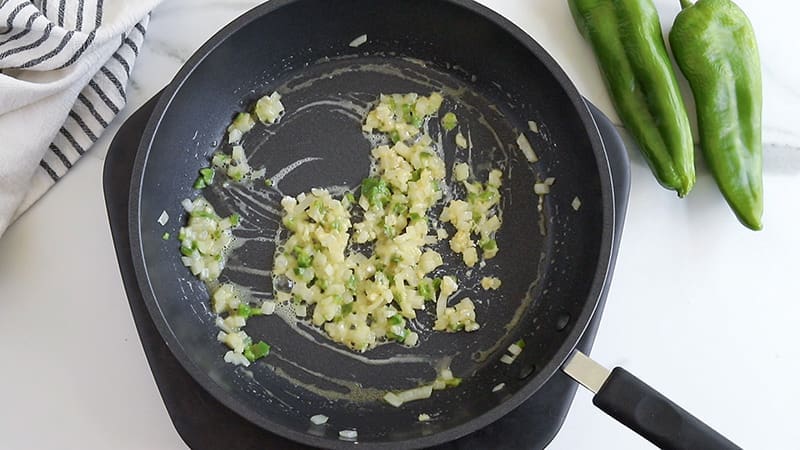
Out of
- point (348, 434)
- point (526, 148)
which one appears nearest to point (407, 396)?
point (348, 434)

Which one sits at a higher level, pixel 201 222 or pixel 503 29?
pixel 503 29

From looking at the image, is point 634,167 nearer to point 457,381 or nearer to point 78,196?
point 457,381

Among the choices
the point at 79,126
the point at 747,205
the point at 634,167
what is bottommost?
the point at 747,205

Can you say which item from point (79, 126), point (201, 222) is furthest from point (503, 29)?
point (79, 126)

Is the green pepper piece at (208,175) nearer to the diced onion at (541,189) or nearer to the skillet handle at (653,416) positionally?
the diced onion at (541,189)

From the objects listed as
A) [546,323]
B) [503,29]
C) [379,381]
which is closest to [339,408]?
[379,381]

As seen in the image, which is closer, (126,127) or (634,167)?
(126,127)
